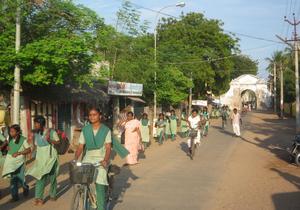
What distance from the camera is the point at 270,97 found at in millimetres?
104625

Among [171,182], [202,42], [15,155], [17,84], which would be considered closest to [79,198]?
[15,155]

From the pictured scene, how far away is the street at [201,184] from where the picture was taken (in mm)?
9086

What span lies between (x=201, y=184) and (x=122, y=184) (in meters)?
1.72

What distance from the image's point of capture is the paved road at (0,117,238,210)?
903 cm

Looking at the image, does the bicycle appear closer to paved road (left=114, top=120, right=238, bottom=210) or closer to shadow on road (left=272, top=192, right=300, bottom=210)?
paved road (left=114, top=120, right=238, bottom=210)

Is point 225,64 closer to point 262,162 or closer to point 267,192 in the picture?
point 262,162

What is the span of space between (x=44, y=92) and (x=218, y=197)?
35.2ft

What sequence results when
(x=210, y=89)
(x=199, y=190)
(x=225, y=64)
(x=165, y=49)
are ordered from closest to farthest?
1. (x=199, y=190)
2. (x=165, y=49)
3. (x=225, y=64)
4. (x=210, y=89)

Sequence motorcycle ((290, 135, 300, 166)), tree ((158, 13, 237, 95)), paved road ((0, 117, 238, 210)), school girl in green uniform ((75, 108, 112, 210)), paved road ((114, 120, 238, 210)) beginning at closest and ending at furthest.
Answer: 1. school girl in green uniform ((75, 108, 112, 210))
2. paved road ((0, 117, 238, 210))
3. paved road ((114, 120, 238, 210))
4. motorcycle ((290, 135, 300, 166))
5. tree ((158, 13, 237, 95))

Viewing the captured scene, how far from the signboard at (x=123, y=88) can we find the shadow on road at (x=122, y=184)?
1149cm

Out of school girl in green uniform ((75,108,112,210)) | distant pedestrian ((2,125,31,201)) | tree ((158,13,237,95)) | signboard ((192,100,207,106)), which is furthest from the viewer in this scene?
signboard ((192,100,207,106))

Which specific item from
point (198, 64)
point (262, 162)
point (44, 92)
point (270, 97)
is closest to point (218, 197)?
point (262, 162)

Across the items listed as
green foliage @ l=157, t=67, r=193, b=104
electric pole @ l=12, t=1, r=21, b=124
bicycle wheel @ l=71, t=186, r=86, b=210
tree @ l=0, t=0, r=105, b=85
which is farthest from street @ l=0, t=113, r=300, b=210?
green foliage @ l=157, t=67, r=193, b=104

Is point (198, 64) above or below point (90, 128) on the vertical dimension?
above
